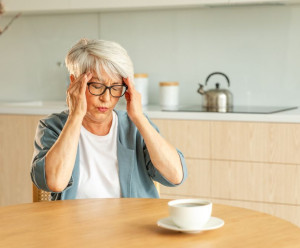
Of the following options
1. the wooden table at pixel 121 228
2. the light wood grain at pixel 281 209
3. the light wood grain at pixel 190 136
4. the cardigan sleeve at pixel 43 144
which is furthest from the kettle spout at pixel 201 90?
the wooden table at pixel 121 228

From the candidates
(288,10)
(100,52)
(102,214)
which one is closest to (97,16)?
(288,10)

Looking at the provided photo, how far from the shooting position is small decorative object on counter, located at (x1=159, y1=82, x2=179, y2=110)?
3.91m

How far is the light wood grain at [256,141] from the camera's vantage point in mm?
3258

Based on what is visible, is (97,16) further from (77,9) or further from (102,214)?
(102,214)

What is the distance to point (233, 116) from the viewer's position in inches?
133

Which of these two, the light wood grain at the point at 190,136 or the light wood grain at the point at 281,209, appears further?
the light wood grain at the point at 190,136

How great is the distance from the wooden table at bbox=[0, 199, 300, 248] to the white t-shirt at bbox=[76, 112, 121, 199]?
10.9 inches

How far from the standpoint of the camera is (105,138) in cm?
219

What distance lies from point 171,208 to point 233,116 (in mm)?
1985

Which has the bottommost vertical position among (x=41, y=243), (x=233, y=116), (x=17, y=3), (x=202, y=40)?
(x=41, y=243)

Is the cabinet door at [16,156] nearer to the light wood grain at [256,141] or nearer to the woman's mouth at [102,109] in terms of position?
the light wood grain at [256,141]

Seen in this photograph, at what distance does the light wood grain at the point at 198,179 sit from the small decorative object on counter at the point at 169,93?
532mm

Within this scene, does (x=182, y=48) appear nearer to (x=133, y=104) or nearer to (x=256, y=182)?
(x=256, y=182)

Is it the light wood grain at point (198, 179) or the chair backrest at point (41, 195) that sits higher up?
the chair backrest at point (41, 195)
